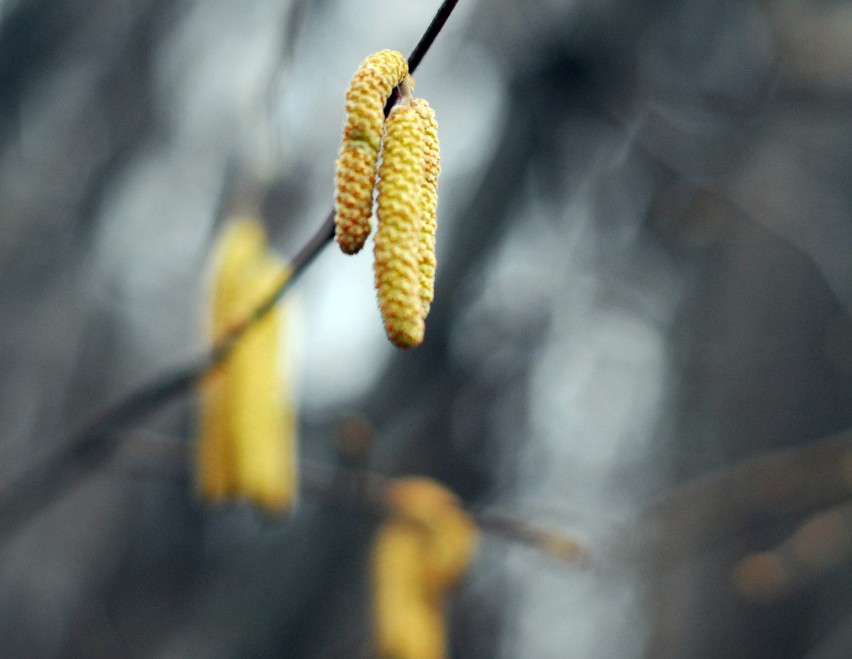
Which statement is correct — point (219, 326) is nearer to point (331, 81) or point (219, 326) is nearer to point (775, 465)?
point (331, 81)

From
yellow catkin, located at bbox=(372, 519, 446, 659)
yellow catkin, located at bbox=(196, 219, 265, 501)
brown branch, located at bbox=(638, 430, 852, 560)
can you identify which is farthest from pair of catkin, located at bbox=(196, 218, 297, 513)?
brown branch, located at bbox=(638, 430, 852, 560)

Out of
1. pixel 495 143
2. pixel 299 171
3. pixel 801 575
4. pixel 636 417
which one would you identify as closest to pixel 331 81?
pixel 299 171

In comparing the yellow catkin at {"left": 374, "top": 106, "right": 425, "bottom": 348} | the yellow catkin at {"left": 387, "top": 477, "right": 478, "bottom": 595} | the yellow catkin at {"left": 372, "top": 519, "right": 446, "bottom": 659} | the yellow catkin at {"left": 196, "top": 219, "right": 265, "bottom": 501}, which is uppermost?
the yellow catkin at {"left": 374, "top": 106, "right": 425, "bottom": 348}

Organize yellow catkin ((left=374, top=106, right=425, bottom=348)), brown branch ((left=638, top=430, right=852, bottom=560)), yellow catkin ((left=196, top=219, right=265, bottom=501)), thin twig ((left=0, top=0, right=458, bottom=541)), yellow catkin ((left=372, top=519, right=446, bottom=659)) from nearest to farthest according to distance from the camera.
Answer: yellow catkin ((left=374, top=106, right=425, bottom=348)), thin twig ((left=0, top=0, right=458, bottom=541)), yellow catkin ((left=196, top=219, right=265, bottom=501)), yellow catkin ((left=372, top=519, right=446, bottom=659)), brown branch ((left=638, top=430, right=852, bottom=560))

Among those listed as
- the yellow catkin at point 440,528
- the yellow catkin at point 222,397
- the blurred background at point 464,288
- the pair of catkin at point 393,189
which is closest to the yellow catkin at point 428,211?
the pair of catkin at point 393,189

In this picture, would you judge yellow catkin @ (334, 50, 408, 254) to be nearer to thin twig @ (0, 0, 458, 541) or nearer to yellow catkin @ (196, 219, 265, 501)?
thin twig @ (0, 0, 458, 541)

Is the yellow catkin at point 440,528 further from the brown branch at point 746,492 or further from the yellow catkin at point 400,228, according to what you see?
the yellow catkin at point 400,228

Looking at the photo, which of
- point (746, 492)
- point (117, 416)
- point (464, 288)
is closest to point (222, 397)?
point (117, 416)
